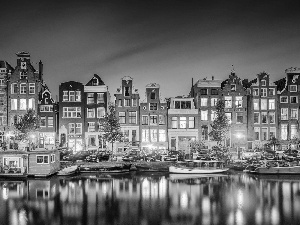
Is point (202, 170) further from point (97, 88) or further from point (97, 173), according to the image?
point (97, 88)

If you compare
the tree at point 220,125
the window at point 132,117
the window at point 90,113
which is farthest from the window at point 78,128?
the tree at point 220,125

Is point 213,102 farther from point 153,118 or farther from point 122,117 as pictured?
point 122,117

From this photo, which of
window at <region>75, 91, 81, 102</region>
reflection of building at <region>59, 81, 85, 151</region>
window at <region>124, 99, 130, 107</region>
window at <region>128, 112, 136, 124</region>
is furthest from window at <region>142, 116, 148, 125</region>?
window at <region>75, 91, 81, 102</region>

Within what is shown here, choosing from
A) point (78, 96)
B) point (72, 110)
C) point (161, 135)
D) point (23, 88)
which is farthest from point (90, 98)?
point (161, 135)

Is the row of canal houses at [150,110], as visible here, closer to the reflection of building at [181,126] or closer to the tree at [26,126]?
the reflection of building at [181,126]

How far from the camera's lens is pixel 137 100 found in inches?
2363

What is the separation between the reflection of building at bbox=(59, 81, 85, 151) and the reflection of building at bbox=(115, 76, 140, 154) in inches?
255

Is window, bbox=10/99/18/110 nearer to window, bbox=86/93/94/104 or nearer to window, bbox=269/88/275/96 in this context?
window, bbox=86/93/94/104

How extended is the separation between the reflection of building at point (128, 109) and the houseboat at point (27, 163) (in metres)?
18.5

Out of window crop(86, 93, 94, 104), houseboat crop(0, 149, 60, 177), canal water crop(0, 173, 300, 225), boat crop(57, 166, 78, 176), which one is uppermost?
window crop(86, 93, 94, 104)

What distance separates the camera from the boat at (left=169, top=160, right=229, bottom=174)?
4494cm

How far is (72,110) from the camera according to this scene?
198 ft

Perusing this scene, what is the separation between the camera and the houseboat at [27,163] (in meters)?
42.1

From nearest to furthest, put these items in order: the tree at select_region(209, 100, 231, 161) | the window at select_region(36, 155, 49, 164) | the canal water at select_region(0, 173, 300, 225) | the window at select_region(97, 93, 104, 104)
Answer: the canal water at select_region(0, 173, 300, 225) < the window at select_region(36, 155, 49, 164) < the tree at select_region(209, 100, 231, 161) < the window at select_region(97, 93, 104, 104)
